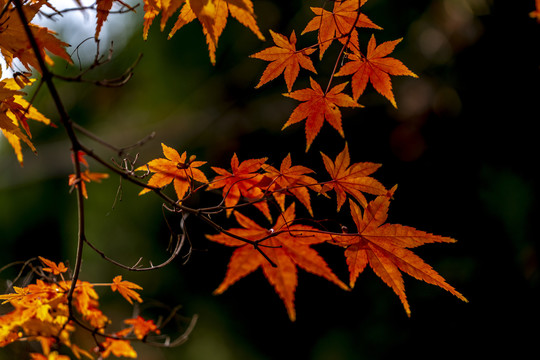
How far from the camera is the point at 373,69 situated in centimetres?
71

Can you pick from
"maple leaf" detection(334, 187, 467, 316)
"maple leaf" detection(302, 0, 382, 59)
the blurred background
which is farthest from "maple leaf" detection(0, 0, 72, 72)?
the blurred background

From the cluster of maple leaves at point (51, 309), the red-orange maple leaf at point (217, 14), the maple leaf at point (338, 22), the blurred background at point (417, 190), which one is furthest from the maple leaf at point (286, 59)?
the blurred background at point (417, 190)

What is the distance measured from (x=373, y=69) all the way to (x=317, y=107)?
5.4 inches

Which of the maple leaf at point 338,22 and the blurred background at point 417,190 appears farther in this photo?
the blurred background at point 417,190

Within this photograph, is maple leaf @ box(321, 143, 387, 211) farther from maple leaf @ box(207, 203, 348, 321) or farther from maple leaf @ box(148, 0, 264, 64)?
maple leaf @ box(148, 0, 264, 64)

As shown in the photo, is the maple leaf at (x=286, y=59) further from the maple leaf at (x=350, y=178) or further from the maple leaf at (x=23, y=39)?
the maple leaf at (x=23, y=39)

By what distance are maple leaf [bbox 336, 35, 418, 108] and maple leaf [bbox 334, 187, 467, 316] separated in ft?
0.70

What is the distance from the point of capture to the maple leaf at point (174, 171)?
672mm

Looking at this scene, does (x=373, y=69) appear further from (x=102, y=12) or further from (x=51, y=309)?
(x=51, y=309)

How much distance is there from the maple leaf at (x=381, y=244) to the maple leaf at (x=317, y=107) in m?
0.15

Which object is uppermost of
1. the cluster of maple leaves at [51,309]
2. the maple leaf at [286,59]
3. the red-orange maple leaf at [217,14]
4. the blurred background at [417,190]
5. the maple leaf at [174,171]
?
the red-orange maple leaf at [217,14]

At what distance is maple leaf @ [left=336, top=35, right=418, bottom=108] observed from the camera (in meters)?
0.69

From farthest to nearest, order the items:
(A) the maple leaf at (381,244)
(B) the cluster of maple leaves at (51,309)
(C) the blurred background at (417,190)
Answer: (C) the blurred background at (417,190), (B) the cluster of maple leaves at (51,309), (A) the maple leaf at (381,244)

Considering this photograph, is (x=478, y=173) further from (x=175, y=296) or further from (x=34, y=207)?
(x=34, y=207)
